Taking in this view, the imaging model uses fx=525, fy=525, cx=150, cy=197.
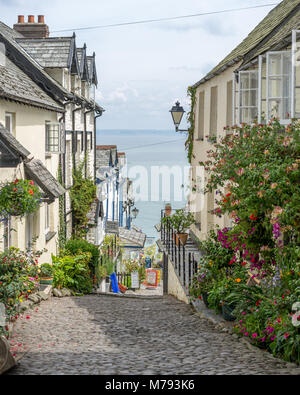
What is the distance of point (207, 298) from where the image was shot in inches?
428

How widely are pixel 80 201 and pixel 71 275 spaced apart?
557cm

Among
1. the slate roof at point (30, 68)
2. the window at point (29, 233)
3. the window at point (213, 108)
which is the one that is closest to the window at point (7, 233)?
the window at point (29, 233)

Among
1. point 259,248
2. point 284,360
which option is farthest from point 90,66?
point 284,360

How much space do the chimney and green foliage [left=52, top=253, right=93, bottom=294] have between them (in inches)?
420

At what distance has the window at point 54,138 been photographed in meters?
16.6

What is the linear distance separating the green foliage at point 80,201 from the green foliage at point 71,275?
442cm

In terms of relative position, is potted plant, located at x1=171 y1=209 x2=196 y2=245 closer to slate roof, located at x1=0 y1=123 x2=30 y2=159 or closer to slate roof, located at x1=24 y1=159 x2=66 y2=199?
slate roof, located at x1=24 y1=159 x2=66 y2=199

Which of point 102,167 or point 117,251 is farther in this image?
point 102,167

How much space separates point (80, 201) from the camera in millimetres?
21328

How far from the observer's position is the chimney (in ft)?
73.6

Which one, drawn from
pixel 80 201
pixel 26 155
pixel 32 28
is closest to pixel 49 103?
pixel 26 155

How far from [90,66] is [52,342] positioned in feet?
63.3

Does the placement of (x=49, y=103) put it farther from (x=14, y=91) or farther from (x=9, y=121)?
(x=14, y=91)
